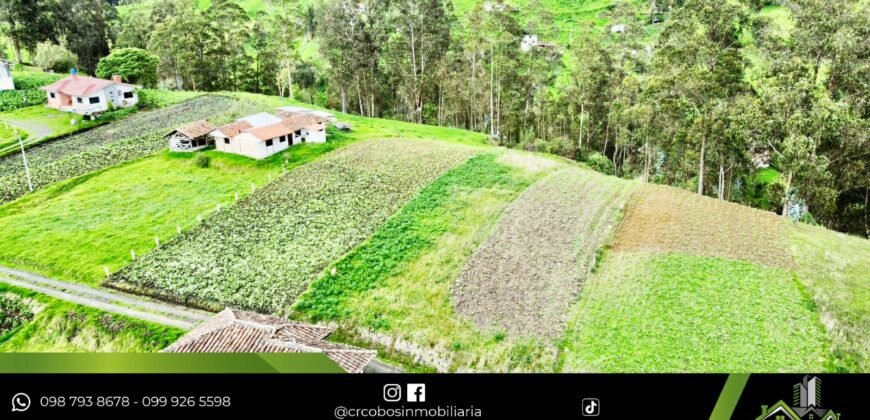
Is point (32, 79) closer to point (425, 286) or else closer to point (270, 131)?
point (270, 131)

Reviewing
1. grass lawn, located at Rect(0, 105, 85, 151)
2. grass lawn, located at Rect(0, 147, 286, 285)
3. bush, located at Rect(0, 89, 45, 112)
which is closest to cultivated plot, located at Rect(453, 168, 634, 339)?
grass lawn, located at Rect(0, 147, 286, 285)

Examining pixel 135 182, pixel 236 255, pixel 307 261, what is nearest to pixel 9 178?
pixel 135 182

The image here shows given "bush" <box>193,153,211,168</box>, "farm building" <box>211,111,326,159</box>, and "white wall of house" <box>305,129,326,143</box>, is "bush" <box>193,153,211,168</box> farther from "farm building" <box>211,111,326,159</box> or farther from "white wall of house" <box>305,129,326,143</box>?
"white wall of house" <box>305,129,326,143</box>

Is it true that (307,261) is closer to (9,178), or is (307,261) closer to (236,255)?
(236,255)
